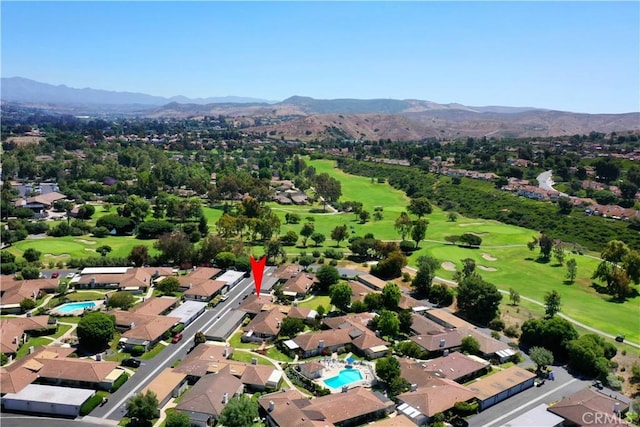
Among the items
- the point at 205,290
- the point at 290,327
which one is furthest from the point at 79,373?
the point at 205,290

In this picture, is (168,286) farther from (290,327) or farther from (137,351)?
(290,327)

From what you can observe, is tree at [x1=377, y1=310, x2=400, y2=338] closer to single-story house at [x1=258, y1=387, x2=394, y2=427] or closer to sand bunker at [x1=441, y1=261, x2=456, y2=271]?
single-story house at [x1=258, y1=387, x2=394, y2=427]

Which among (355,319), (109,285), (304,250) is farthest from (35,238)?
(355,319)

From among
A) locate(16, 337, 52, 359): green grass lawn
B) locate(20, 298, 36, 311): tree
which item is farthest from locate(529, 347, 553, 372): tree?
locate(20, 298, 36, 311): tree

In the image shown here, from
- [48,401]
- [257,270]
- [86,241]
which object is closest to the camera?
[48,401]

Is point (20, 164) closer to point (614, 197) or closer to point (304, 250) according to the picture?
point (304, 250)

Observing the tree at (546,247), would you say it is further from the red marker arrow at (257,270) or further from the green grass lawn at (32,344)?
the green grass lawn at (32,344)
